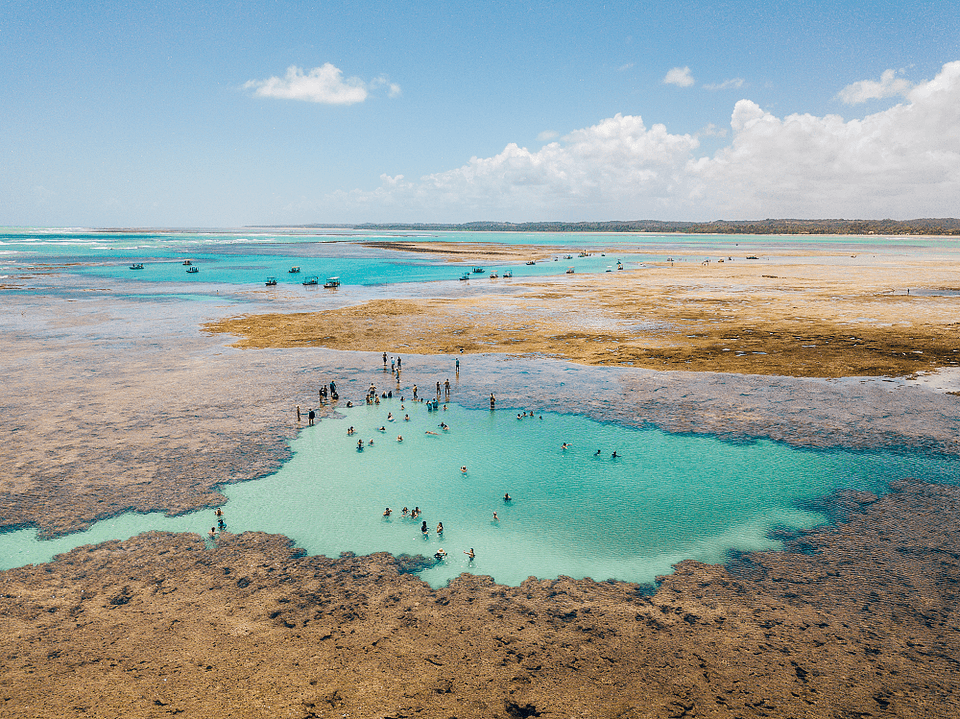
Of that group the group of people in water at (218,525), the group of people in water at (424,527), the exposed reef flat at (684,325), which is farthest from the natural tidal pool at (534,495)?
the exposed reef flat at (684,325)

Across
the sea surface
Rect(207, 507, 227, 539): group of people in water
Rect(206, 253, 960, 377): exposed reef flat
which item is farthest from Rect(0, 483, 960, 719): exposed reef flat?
Rect(206, 253, 960, 377): exposed reef flat

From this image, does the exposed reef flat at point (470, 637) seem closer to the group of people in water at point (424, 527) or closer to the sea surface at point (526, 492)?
the sea surface at point (526, 492)

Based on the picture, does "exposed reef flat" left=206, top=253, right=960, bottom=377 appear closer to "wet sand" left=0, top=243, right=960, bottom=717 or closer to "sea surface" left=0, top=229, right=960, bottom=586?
"wet sand" left=0, top=243, right=960, bottom=717

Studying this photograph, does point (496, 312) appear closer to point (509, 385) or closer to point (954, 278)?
point (509, 385)

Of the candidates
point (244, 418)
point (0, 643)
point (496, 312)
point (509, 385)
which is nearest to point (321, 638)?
point (0, 643)

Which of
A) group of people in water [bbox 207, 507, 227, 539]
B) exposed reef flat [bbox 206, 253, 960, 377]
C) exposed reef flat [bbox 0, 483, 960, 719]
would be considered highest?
exposed reef flat [bbox 206, 253, 960, 377]
